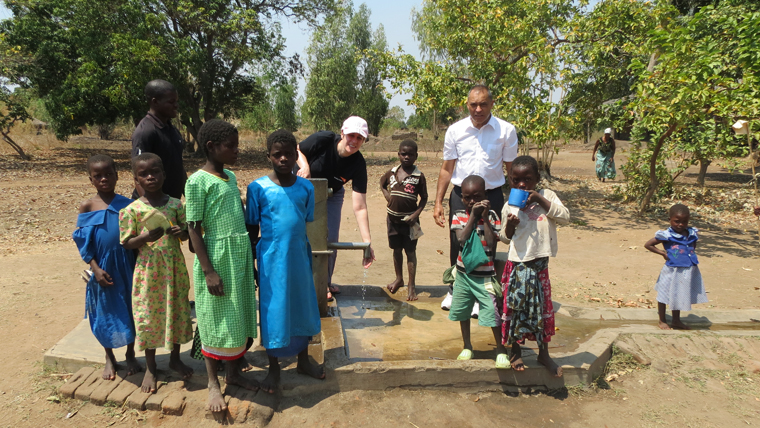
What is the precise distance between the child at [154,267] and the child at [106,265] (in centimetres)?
15

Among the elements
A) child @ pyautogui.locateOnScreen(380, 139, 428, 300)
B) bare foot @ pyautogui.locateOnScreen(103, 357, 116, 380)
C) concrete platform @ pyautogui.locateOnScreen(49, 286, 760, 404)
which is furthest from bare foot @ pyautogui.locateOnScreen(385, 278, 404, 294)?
bare foot @ pyautogui.locateOnScreen(103, 357, 116, 380)

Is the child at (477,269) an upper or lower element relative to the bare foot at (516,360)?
upper

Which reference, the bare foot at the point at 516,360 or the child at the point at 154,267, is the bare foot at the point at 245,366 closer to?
the child at the point at 154,267

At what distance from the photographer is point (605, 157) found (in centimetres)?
1369

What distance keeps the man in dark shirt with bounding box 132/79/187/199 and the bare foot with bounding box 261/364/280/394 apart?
1.43 meters

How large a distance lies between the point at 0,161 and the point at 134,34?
5.82m

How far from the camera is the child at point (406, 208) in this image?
15.1 feet

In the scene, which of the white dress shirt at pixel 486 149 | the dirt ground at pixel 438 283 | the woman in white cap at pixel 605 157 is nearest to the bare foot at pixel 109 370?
the dirt ground at pixel 438 283

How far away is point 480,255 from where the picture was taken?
3.04m

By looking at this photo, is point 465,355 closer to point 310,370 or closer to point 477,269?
point 477,269

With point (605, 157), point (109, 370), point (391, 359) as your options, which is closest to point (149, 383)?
point (109, 370)

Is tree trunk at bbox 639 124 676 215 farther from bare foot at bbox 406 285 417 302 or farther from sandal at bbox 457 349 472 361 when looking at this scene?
sandal at bbox 457 349 472 361

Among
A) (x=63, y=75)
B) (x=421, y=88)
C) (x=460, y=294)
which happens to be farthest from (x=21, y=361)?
(x=63, y=75)

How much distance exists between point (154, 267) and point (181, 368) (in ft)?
2.10
